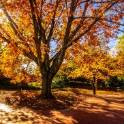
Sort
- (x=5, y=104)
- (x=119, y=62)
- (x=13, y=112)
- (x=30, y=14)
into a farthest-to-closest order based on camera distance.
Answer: (x=119, y=62) → (x=30, y=14) → (x=5, y=104) → (x=13, y=112)

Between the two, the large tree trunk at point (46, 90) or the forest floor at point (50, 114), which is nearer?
the forest floor at point (50, 114)

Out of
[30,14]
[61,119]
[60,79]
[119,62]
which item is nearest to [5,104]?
[61,119]

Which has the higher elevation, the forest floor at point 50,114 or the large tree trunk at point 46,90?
the large tree trunk at point 46,90

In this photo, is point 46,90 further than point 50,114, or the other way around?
point 46,90

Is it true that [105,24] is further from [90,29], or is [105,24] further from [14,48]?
[14,48]

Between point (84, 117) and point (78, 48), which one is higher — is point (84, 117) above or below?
below

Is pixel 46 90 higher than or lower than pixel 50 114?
higher

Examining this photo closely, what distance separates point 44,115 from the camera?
15070mm

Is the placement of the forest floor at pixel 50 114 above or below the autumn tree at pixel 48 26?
below

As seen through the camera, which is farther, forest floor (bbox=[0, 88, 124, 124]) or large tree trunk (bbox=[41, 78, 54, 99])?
large tree trunk (bbox=[41, 78, 54, 99])

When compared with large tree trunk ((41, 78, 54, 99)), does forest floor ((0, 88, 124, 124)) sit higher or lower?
lower

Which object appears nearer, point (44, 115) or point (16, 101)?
point (44, 115)

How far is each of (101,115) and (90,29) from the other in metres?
7.51

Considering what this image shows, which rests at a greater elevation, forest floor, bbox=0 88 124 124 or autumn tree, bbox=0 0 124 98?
autumn tree, bbox=0 0 124 98
